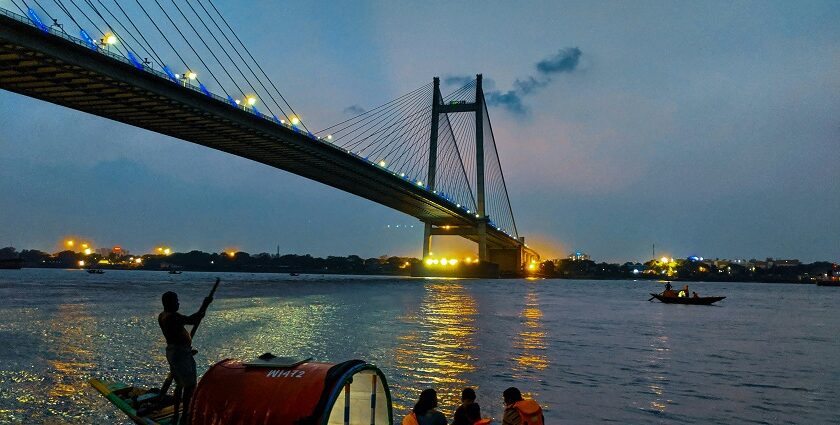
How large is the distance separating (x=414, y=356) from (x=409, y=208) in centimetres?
6512

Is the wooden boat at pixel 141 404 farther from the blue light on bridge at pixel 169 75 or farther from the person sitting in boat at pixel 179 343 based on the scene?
the blue light on bridge at pixel 169 75

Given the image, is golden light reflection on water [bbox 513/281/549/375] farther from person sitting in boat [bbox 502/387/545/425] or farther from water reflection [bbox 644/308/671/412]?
person sitting in boat [bbox 502/387/545/425]

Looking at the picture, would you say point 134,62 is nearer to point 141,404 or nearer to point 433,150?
point 141,404

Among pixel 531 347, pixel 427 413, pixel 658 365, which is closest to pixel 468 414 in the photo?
pixel 427 413

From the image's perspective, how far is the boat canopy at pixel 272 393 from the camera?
5.82m

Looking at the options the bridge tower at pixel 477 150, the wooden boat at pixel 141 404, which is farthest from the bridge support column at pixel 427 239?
the wooden boat at pixel 141 404

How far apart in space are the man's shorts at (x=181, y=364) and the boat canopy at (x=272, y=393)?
65 centimetres

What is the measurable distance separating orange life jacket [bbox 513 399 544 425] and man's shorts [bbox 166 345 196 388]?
3.52 m

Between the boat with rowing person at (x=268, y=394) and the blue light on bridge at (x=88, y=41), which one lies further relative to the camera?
the blue light on bridge at (x=88, y=41)

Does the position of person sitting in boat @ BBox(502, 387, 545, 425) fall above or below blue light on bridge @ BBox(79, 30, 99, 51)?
below

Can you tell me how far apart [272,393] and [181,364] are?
1543 mm

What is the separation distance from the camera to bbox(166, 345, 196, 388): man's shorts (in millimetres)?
7000

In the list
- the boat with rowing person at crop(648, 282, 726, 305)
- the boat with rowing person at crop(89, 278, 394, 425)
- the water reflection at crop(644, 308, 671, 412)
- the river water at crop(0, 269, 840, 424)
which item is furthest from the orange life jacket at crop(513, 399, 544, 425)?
the boat with rowing person at crop(648, 282, 726, 305)

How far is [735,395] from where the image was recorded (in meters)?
12.6
